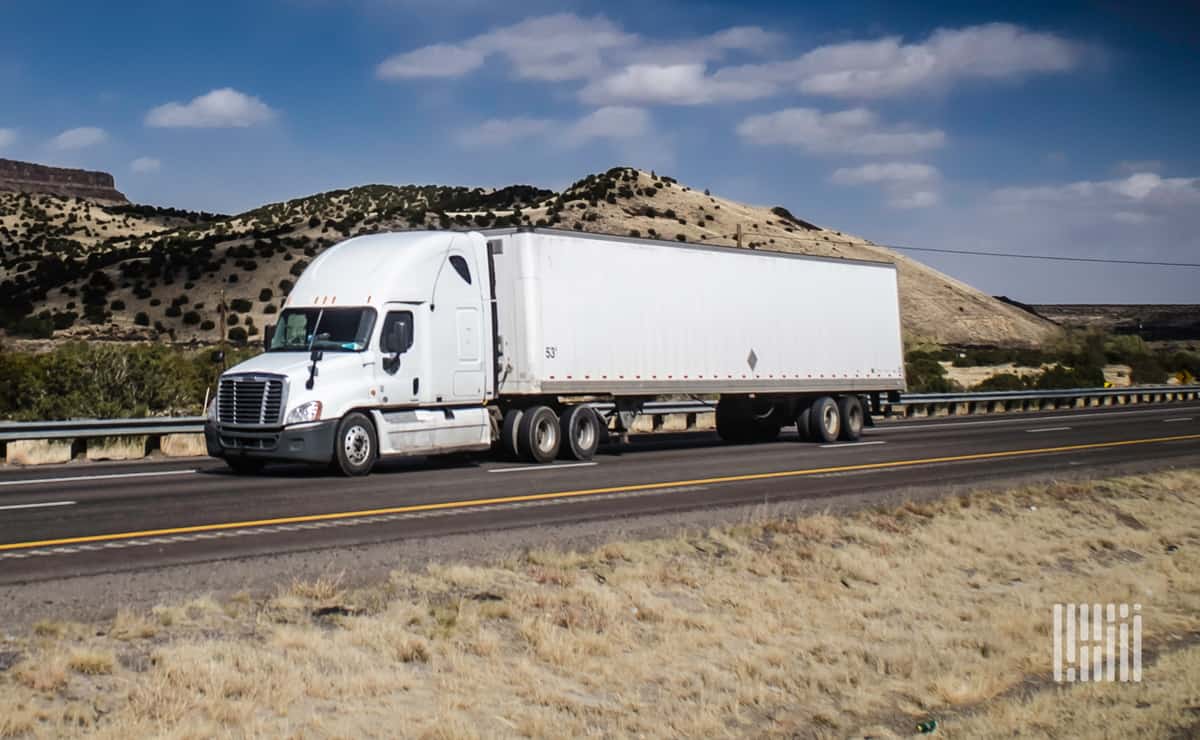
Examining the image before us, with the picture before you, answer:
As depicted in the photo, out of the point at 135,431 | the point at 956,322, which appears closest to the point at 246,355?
the point at 135,431

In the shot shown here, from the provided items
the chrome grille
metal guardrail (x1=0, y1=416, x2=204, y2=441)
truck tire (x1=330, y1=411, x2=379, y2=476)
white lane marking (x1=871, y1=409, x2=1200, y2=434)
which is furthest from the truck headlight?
white lane marking (x1=871, y1=409, x2=1200, y2=434)

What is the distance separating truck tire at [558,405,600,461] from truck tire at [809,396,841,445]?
22.7 ft

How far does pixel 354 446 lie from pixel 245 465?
1919mm

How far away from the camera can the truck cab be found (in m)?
19.0

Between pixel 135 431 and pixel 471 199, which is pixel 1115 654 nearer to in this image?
pixel 135 431

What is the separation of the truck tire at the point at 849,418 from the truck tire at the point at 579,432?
7974 millimetres

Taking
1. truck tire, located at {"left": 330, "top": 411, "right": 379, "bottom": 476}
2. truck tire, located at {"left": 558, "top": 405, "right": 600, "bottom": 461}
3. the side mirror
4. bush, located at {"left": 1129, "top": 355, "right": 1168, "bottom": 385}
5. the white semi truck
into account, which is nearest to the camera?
truck tire, located at {"left": 330, "top": 411, "right": 379, "bottom": 476}

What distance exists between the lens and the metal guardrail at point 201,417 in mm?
22438

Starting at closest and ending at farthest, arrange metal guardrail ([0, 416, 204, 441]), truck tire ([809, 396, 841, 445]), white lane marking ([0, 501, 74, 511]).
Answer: white lane marking ([0, 501, 74, 511]), metal guardrail ([0, 416, 204, 441]), truck tire ([809, 396, 841, 445])

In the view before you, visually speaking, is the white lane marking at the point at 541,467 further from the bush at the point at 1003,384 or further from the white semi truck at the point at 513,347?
the bush at the point at 1003,384

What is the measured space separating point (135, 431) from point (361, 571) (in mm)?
13943

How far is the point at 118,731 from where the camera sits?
22.4 feet

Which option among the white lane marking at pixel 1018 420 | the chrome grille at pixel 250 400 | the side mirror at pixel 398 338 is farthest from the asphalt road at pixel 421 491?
the white lane marking at pixel 1018 420

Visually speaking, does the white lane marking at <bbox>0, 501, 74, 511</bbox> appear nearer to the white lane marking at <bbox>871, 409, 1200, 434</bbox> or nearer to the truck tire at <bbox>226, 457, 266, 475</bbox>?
the truck tire at <bbox>226, 457, 266, 475</bbox>
